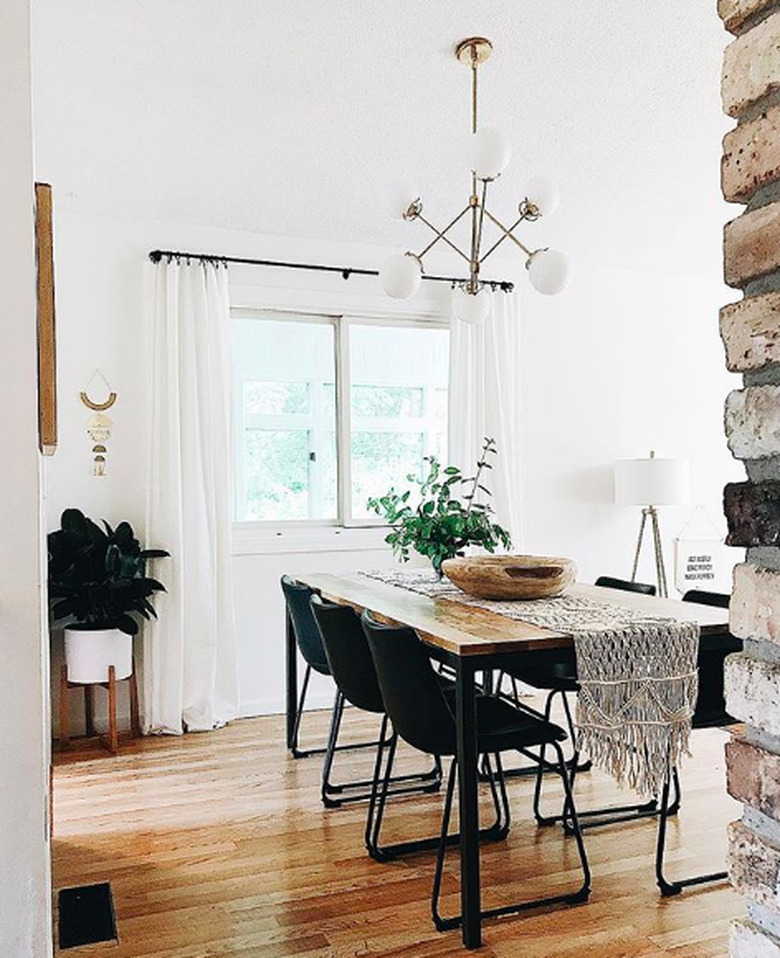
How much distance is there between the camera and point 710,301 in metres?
5.88

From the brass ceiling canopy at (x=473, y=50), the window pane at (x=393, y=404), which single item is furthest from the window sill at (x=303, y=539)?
the brass ceiling canopy at (x=473, y=50)

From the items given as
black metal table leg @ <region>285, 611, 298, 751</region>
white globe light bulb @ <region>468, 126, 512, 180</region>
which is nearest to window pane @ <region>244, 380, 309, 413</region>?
black metal table leg @ <region>285, 611, 298, 751</region>

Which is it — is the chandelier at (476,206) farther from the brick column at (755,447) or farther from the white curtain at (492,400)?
the brick column at (755,447)

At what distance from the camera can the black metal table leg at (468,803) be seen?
2.36 metres

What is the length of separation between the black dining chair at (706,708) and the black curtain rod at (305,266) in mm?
2674

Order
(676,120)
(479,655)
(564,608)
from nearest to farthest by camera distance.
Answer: (479,655) < (564,608) < (676,120)

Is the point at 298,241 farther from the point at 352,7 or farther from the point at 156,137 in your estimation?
the point at 352,7

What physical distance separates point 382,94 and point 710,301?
343 cm

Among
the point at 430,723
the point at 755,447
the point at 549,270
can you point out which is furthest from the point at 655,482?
the point at 755,447

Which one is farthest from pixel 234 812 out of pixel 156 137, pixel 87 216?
pixel 87 216

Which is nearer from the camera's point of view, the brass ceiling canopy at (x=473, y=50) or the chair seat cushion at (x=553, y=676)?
the brass ceiling canopy at (x=473, y=50)

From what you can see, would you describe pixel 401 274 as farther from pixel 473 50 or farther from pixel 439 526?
pixel 439 526

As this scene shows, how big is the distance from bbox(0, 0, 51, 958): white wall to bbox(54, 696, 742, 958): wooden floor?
0.81 m

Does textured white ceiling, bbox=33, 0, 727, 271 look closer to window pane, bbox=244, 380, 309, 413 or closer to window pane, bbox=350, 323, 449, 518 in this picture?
window pane, bbox=350, 323, 449, 518
